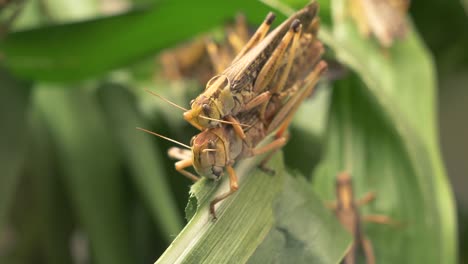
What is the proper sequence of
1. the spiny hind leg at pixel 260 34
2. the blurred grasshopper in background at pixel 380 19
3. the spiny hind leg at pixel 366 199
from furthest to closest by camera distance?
the blurred grasshopper in background at pixel 380 19
the spiny hind leg at pixel 366 199
the spiny hind leg at pixel 260 34

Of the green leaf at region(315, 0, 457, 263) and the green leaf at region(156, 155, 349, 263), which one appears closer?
the green leaf at region(156, 155, 349, 263)

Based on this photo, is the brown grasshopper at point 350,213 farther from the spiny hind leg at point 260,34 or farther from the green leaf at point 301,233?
the spiny hind leg at point 260,34

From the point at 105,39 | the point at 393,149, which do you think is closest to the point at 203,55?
the point at 105,39

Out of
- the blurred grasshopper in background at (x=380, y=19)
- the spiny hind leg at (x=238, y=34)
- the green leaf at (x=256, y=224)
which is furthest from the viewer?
the blurred grasshopper in background at (x=380, y=19)

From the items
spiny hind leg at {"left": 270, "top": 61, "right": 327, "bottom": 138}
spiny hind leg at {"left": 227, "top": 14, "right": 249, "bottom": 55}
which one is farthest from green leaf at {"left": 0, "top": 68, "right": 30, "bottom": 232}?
spiny hind leg at {"left": 270, "top": 61, "right": 327, "bottom": 138}

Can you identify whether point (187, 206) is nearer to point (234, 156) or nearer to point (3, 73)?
point (234, 156)

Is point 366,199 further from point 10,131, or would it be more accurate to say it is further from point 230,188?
point 10,131

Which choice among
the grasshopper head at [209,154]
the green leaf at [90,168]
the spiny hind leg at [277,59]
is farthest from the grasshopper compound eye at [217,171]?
the green leaf at [90,168]

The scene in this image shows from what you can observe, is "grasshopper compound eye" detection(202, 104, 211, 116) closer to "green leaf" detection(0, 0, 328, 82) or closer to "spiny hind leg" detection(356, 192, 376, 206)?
"green leaf" detection(0, 0, 328, 82)
